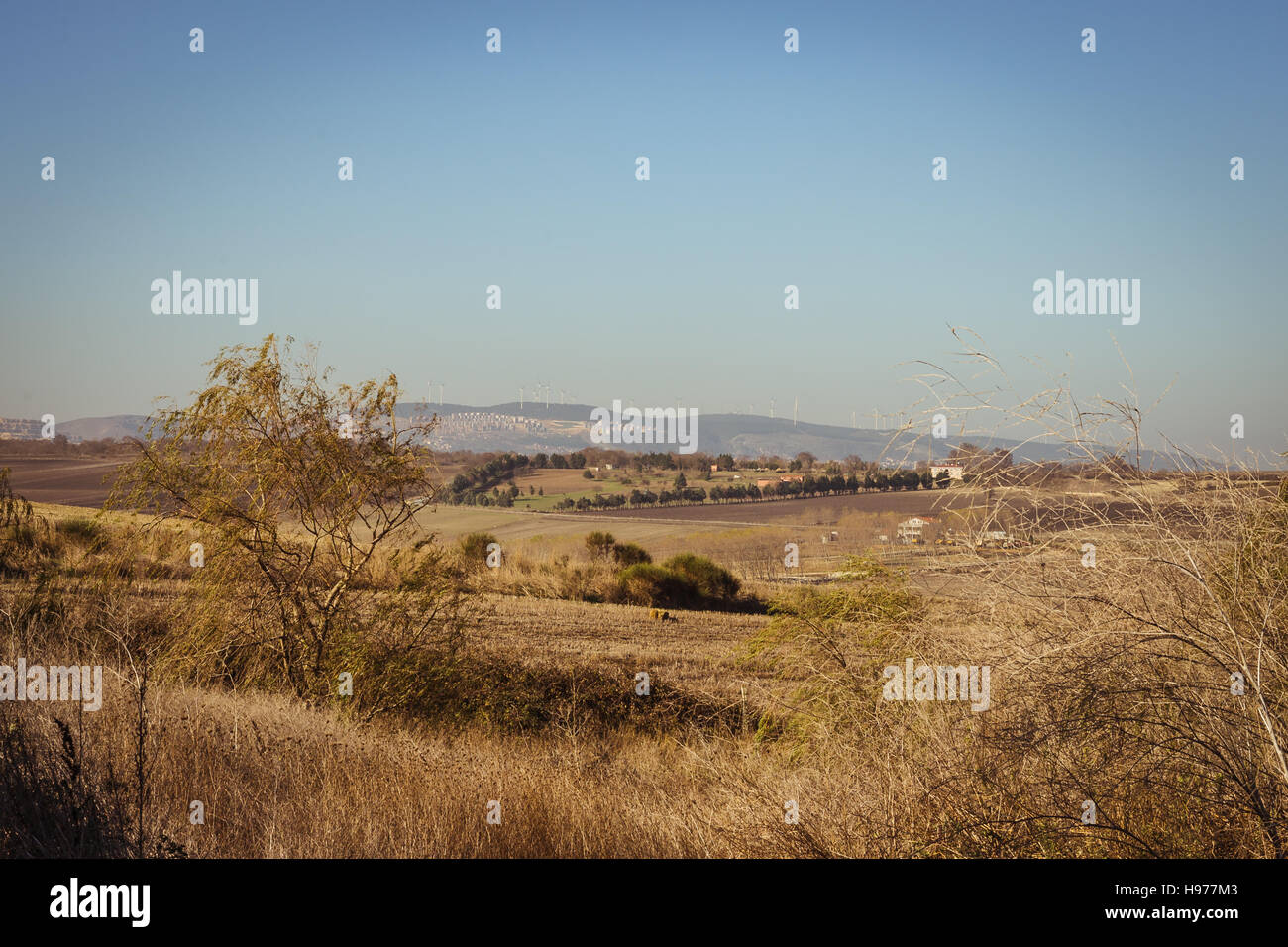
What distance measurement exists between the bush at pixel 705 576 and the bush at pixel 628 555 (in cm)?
187

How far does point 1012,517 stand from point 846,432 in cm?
16499

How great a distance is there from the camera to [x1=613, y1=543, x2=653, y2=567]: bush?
38.4m

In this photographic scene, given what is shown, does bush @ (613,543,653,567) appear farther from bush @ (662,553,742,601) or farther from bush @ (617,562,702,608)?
bush @ (617,562,702,608)

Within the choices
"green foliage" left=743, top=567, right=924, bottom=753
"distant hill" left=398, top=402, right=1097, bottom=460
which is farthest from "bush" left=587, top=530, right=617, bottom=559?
"green foliage" left=743, top=567, right=924, bottom=753

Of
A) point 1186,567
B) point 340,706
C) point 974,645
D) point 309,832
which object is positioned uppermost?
point 1186,567

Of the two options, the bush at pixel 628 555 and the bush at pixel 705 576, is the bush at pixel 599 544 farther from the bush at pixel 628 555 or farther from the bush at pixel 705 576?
the bush at pixel 705 576

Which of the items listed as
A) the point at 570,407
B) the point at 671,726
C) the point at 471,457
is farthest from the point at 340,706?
the point at 570,407

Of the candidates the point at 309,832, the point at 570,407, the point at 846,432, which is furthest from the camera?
the point at 846,432

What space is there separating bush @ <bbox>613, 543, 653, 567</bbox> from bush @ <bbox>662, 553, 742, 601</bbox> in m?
1.87

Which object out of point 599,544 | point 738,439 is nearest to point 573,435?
point 738,439

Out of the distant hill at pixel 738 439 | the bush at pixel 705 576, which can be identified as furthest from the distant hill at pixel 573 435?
the bush at pixel 705 576

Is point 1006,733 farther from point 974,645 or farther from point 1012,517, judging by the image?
point 1012,517

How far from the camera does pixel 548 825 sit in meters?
6.04

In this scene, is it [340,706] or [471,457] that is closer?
[340,706]
